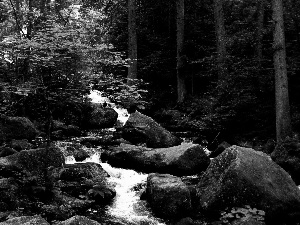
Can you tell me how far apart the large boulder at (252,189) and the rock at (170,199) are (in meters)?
0.47

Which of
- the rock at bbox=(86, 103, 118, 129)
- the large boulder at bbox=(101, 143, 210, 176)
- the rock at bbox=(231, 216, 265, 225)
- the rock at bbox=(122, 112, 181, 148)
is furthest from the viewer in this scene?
the rock at bbox=(86, 103, 118, 129)

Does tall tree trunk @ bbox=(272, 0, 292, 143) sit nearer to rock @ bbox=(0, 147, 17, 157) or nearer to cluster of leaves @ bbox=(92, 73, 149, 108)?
cluster of leaves @ bbox=(92, 73, 149, 108)

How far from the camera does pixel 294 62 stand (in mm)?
14812

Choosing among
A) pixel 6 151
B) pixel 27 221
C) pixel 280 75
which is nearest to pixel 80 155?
pixel 6 151

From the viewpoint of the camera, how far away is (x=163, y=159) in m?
10.8

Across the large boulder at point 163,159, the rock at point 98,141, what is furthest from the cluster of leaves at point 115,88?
the rock at point 98,141

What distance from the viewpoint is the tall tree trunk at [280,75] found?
12.4 meters

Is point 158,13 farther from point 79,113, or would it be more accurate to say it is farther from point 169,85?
point 79,113

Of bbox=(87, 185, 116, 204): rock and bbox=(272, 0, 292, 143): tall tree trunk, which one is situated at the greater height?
bbox=(272, 0, 292, 143): tall tree trunk

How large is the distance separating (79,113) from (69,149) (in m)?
6.03

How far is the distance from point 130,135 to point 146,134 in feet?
2.62

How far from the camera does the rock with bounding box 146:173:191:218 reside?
766 centimetres

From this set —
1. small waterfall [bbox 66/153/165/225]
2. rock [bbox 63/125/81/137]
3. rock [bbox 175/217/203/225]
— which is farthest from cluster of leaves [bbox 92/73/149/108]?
rock [bbox 63/125/81/137]

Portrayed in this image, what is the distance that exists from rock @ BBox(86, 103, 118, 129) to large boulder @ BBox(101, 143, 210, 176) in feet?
19.7
